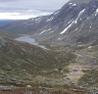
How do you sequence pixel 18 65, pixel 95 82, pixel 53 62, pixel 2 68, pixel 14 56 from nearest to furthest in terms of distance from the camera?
pixel 95 82
pixel 2 68
pixel 18 65
pixel 14 56
pixel 53 62

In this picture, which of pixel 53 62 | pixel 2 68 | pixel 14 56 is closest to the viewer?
pixel 2 68

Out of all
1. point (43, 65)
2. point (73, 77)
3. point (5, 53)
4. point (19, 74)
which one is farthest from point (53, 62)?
point (19, 74)

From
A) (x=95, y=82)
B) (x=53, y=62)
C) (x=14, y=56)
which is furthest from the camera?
(x=53, y=62)

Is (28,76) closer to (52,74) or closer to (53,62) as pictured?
(52,74)

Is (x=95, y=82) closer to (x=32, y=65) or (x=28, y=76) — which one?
(x=28, y=76)

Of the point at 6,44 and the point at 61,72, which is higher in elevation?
the point at 6,44

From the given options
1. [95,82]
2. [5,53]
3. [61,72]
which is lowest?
[95,82]

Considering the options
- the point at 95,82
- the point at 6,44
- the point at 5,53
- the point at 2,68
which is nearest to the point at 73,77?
the point at 95,82

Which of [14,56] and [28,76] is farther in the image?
[14,56]

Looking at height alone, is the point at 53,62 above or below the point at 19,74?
above
